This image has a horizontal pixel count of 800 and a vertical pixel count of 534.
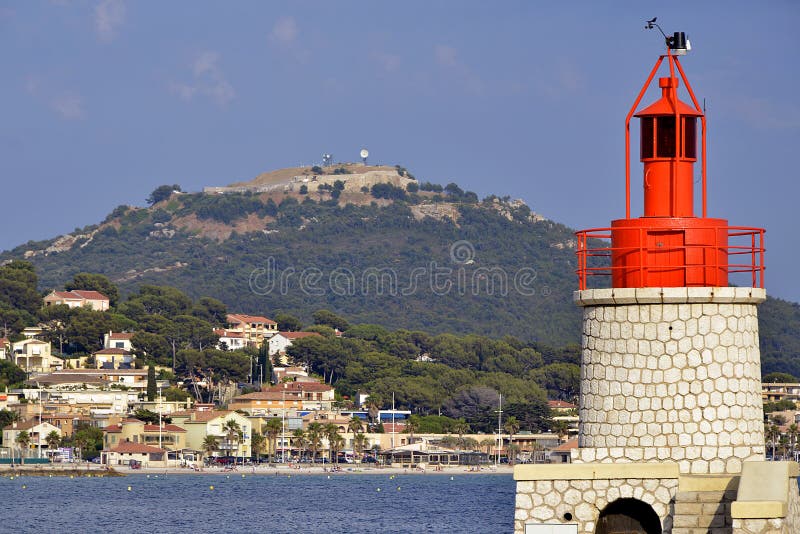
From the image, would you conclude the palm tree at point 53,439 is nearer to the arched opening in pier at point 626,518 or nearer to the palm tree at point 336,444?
the palm tree at point 336,444

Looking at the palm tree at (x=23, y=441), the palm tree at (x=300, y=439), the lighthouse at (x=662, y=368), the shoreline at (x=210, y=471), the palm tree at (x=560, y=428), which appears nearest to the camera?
the lighthouse at (x=662, y=368)

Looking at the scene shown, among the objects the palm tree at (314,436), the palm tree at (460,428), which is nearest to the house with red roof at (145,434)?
the palm tree at (314,436)

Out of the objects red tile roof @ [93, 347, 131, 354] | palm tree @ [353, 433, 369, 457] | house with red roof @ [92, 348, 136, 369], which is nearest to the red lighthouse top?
palm tree @ [353, 433, 369, 457]

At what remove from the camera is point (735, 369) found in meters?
12.1

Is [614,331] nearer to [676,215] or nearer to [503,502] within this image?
[676,215]

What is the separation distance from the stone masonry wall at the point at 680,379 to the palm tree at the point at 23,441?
136094 mm

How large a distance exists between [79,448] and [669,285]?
138m

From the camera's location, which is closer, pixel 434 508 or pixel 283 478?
pixel 434 508

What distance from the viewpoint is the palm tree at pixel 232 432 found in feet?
489

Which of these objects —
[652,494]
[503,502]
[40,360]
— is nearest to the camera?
[652,494]

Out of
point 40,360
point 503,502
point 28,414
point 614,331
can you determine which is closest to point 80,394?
point 28,414

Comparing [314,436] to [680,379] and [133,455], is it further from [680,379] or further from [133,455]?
[680,379]

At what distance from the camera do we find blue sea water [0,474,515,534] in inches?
3231

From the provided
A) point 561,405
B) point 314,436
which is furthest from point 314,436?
point 561,405
